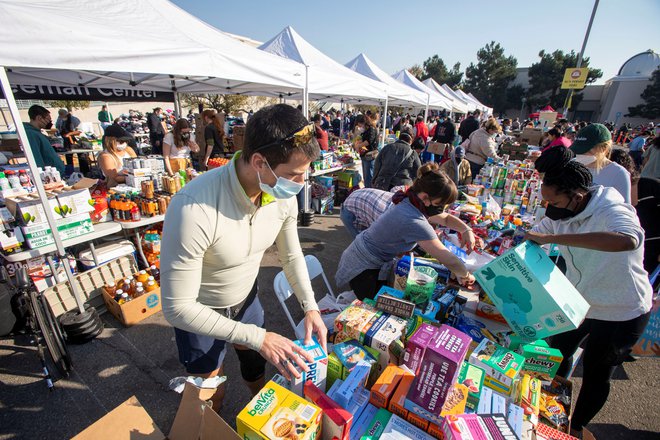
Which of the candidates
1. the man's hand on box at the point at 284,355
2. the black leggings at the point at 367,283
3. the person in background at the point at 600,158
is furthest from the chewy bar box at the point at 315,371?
the person in background at the point at 600,158

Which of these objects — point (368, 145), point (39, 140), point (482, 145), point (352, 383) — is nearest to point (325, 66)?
point (368, 145)

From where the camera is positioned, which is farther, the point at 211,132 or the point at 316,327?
the point at 211,132

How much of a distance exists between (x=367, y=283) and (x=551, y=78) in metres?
59.2

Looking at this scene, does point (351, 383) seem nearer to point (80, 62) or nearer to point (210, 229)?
point (210, 229)

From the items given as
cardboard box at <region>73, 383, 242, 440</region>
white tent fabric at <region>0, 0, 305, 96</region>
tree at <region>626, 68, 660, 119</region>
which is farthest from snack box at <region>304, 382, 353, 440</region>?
tree at <region>626, 68, 660, 119</region>

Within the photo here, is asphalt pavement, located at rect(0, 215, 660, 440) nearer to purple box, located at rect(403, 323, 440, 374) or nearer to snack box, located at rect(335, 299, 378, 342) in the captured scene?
snack box, located at rect(335, 299, 378, 342)

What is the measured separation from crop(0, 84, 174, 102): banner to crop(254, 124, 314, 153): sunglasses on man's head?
249 inches

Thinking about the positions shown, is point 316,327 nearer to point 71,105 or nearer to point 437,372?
point 437,372

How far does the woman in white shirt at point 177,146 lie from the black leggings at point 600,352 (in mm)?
5507

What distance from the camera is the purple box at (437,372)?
116 centimetres

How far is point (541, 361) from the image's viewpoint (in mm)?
1605

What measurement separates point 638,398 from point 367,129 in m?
6.03

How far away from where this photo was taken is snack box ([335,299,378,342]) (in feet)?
5.44

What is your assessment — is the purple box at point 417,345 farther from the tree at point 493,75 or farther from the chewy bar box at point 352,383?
the tree at point 493,75
